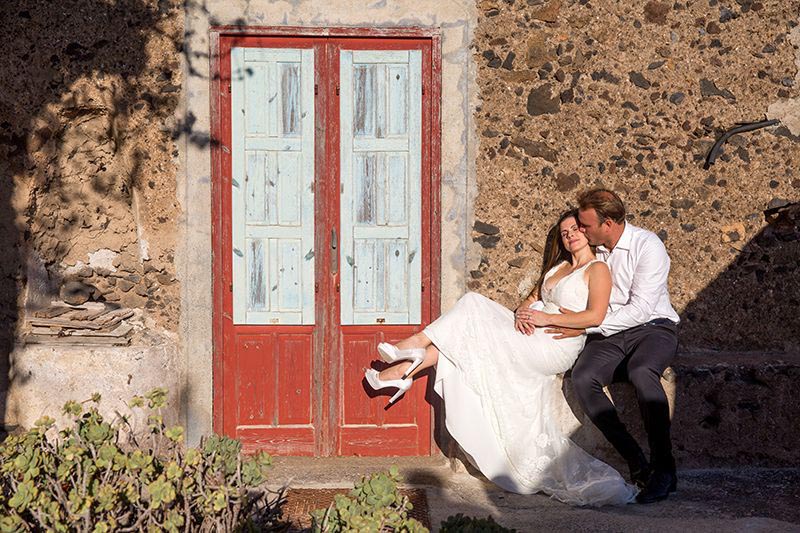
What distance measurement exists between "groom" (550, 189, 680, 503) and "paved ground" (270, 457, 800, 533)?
10.1 inches

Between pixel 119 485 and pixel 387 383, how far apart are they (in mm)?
2482

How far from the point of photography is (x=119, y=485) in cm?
323

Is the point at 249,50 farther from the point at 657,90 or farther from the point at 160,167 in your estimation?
the point at 657,90

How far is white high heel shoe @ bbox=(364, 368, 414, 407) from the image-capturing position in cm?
550

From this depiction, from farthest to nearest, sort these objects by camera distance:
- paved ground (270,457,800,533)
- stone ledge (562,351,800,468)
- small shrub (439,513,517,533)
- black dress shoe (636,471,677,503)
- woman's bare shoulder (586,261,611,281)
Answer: stone ledge (562,351,800,468) < woman's bare shoulder (586,261,611,281) < black dress shoe (636,471,677,503) < paved ground (270,457,800,533) < small shrub (439,513,517,533)

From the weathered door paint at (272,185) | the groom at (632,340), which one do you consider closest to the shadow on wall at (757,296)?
the groom at (632,340)

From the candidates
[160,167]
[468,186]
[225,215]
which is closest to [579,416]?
[468,186]

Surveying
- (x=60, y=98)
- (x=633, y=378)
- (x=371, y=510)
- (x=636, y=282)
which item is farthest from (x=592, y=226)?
(x=60, y=98)

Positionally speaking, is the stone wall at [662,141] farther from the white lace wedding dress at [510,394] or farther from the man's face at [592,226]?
the white lace wedding dress at [510,394]

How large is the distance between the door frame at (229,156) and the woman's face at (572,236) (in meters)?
0.75

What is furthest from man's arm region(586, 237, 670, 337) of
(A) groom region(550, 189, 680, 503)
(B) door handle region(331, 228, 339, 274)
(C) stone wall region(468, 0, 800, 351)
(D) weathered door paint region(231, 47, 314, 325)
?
(D) weathered door paint region(231, 47, 314, 325)

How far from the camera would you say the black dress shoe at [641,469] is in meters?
5.24

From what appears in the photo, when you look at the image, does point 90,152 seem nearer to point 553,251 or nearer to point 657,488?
point 553,251

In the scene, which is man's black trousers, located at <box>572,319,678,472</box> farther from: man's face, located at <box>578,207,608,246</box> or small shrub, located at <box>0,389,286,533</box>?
small shrub, located at <box>0,389,286,533</box>
